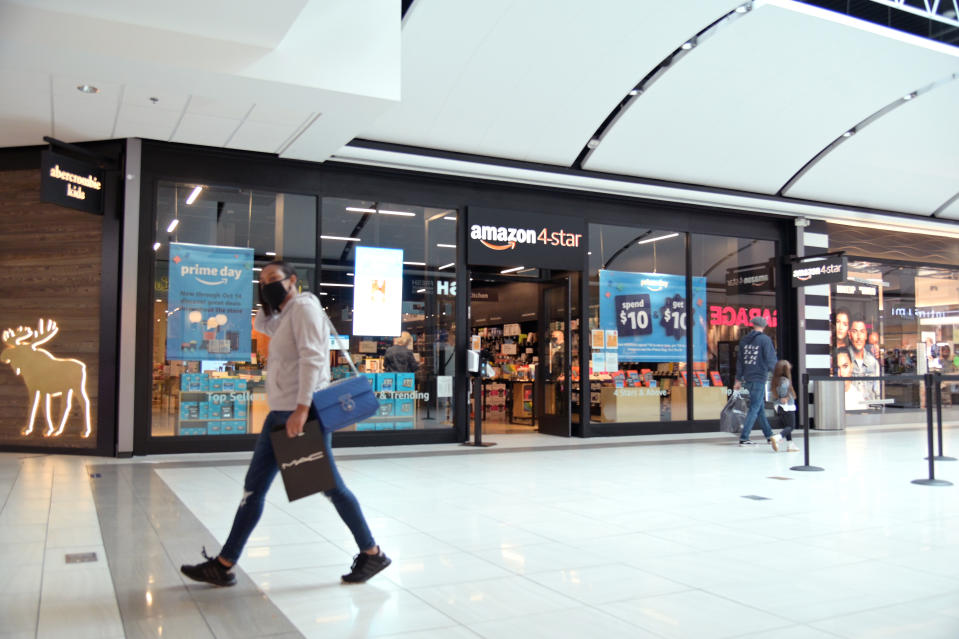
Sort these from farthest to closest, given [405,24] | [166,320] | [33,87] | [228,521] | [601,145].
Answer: [601,145], [166,320], [405,24], [33,87], [228,521]

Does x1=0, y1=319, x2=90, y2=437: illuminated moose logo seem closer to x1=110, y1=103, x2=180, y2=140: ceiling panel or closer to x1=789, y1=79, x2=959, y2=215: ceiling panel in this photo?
x1=110, y1=103, x2=180, y2=140: ceiling panel

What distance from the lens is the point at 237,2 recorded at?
5.23 metres

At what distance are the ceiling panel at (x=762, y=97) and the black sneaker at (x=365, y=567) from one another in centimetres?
629

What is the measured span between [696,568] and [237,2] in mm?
4544

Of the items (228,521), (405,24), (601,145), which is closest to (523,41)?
(405,24)

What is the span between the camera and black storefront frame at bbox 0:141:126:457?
25.5 feet

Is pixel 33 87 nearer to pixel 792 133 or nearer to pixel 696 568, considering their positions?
pixel 696 568

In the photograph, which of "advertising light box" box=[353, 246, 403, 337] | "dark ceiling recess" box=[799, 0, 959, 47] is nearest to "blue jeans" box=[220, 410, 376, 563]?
"advertising light box" box=[353, 246, 403, 337]

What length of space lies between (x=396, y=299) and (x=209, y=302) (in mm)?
2119

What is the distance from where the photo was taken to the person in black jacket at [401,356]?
9188mm

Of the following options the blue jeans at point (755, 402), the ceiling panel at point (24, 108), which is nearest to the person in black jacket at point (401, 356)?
the blue jeans at point (755, 402)

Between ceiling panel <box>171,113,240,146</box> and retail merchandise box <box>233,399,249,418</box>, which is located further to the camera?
retail merchandise box <box>233,399,249,418</box>

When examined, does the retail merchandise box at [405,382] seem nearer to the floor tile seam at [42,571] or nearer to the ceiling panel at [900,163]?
the floor tile seam at [42,571]

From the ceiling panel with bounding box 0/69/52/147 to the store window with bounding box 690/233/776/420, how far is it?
327 inches
